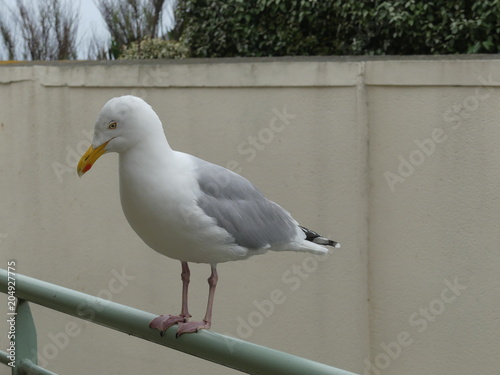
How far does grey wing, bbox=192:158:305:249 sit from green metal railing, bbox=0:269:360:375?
0.83ft

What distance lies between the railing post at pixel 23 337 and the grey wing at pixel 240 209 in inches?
29.1

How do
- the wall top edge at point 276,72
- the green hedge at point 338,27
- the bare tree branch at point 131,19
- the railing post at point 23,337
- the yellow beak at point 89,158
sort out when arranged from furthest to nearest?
the bare tree branch at point 131,19
the green hedge at point 338,27
the wall top edge at point 276,72
the railing post at point 23,337
the yellow beak at point 89,158

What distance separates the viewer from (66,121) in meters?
5.07

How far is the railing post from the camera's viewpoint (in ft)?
8.20

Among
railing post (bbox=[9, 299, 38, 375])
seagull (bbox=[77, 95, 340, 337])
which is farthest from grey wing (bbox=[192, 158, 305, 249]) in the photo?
railing post (bbox=[9, 299, 38, 375])

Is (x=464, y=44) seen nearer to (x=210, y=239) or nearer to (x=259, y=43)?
(x=259, y=43)

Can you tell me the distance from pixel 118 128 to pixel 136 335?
2.03 feet

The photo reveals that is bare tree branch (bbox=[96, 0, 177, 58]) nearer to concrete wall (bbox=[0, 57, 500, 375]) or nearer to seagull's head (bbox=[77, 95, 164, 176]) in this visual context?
concrete wall (bbox=[0, 57, 500, 375])

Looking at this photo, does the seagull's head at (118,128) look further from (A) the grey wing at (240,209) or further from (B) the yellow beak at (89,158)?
(A) the grey wing at (240,209)

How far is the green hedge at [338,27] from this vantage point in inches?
261

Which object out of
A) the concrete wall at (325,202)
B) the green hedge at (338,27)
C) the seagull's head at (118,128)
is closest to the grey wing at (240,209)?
the seagull's head at (118,128)

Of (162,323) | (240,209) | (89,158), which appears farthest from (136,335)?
(89,158)

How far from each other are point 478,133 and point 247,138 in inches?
44.8

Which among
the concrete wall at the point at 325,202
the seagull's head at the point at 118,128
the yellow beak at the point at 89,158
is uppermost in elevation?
the seagull's head at the point at 118,128
